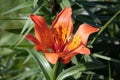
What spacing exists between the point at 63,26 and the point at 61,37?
0.17 ft

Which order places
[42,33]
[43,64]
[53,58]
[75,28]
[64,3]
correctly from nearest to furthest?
[53,58] → [42,33] → [43,64] → [64,3] → [75,28]

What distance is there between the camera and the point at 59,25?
115cm

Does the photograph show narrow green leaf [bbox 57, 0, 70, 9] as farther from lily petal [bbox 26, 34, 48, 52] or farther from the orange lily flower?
lily petal [bbox 26, 34, 48, 52]

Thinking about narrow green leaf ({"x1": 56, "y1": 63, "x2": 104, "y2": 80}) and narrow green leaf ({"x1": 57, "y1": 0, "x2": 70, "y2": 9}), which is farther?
narrow green leaf ({"x1": 57, "y1": 0, "x2": 70, "y2": 9})

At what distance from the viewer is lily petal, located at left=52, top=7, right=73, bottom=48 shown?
111 cm

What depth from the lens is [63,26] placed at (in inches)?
45.2

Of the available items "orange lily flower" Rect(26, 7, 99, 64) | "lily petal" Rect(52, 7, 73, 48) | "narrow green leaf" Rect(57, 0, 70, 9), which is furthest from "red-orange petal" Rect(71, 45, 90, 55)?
"narrow green leaf" Rect(57, 0, 70, 9)

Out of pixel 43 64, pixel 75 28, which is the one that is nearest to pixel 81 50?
pixel 43 64

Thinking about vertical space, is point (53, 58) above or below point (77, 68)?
above

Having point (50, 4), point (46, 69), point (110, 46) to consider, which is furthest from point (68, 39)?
point (110, 46)

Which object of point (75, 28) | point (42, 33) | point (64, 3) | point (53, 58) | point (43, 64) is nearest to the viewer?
point (53, 58)

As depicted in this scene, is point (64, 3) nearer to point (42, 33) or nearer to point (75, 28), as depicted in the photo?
point (75, 28)

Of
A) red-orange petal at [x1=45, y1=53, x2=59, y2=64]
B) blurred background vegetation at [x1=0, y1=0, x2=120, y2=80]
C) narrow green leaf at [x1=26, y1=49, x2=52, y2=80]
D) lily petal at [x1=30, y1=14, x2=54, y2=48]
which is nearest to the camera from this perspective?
red-orange petal at [x1=45, y1=53, x2=59, y2=64]

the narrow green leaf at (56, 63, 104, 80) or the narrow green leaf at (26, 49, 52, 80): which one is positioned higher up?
the narrow green leaf at (26, 49, 52, 80)
